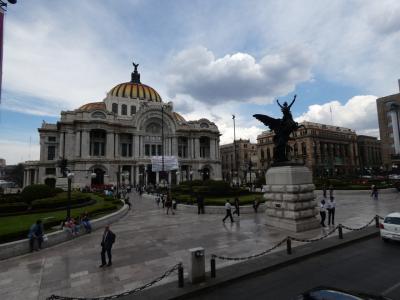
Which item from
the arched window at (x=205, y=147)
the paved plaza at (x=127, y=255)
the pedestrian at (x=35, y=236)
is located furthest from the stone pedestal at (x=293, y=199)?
the arched window at (x=205, y=147)

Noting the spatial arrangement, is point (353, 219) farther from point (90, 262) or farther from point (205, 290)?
point (90, 262)

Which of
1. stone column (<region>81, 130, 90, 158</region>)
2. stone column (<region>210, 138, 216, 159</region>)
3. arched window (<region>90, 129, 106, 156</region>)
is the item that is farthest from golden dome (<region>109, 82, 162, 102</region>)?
stone column (<region>210, 138, 216, 159</region>)

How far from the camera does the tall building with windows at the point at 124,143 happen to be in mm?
61688

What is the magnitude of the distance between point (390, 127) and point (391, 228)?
69.9 meters

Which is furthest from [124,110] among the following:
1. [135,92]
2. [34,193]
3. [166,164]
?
[34,193]

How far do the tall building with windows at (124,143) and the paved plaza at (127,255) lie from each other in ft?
129

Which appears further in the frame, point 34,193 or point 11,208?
point 34,193

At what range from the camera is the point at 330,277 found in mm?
7766

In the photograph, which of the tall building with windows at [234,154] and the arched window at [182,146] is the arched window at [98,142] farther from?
the tall building with windows at [234,154]

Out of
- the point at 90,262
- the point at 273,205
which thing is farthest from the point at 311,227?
the point at 90,262

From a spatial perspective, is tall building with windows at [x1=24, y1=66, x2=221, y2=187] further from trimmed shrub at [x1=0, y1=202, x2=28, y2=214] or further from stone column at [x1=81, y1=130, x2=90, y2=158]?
trimmed shrub at [x1=0, y1=202, x2=28, y2=214]

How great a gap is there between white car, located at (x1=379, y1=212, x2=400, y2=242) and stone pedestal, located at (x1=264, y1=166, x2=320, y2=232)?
144 inches

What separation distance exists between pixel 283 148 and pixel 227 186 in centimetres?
1479

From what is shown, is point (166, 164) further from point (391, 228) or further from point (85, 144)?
point (391, 228)
